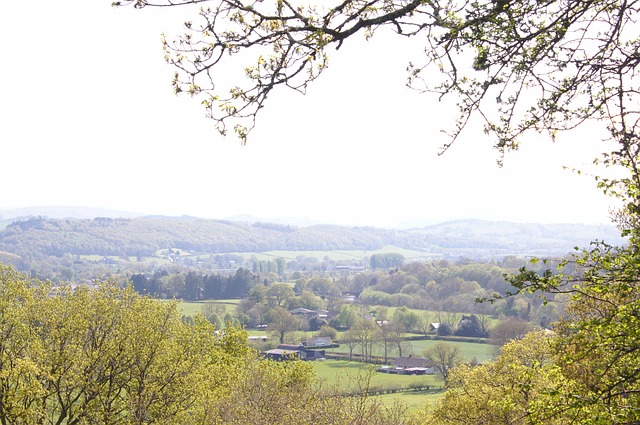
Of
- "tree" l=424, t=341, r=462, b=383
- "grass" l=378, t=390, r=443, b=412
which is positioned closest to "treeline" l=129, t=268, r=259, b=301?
"tree" l=424, t=341, r=462, b=383

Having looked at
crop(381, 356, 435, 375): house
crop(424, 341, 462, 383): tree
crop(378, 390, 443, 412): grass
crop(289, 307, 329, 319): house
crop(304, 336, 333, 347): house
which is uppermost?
crop(424, 341, 462, 383): tree

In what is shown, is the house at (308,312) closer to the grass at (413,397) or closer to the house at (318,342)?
the house at (318,342)

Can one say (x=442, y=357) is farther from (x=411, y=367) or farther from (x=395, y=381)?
(x=395, y=381)

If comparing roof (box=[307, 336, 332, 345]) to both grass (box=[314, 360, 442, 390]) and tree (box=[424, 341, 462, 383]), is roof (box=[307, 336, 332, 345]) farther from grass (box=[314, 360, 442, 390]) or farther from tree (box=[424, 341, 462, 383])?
tree (box=[424, 341, 462, 383])

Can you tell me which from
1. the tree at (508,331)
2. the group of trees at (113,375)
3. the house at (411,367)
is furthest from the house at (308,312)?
the group of trees at (113,375)

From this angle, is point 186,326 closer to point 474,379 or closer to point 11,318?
point 11,318

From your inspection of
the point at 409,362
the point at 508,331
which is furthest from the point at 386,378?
the point at 508,331

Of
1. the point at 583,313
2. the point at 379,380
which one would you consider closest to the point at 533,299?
the point at 379,380

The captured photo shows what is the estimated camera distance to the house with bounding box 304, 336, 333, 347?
256 ft

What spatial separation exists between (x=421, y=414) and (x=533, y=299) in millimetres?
65419

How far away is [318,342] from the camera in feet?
259

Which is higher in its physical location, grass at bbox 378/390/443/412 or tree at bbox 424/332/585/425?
tree at bbox 424/332/585/425

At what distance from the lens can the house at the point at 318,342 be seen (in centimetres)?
7812

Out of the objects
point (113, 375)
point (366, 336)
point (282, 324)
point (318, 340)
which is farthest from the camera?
point (282, 324)
